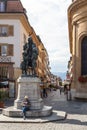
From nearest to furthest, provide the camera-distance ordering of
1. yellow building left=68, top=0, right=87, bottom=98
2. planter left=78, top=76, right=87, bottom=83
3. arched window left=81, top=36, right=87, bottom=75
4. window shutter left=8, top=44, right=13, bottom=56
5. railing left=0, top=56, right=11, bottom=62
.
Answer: planter left=78, top=76, right=87, bottom=83
yellow building left=68, top=0, right=87, bottom=98
arched window left=81, top=36, right=87, bottom=75
railing left=0, top=56, right=11, bottom=62
window shutter left=8, top=44, right=13, bottom=56

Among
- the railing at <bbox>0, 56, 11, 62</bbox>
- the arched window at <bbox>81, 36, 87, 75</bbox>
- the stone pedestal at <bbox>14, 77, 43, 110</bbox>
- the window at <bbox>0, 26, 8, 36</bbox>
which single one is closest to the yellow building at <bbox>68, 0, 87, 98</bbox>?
the arched window at <bbox>81, 36, 87, 75</bbox>

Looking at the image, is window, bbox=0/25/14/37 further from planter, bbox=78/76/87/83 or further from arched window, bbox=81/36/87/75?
planter, bbox=78/76/87/83

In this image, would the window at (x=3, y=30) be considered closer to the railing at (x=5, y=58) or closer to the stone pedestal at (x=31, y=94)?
the railing at (x=5, y=58)

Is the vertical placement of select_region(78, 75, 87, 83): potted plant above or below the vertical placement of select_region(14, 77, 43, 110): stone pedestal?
above

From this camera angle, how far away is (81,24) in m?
40.8

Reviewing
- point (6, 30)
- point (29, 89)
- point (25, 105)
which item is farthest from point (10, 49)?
point (25, 105)

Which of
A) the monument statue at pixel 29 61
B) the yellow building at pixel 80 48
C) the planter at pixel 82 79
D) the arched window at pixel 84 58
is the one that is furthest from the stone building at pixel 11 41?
the monument statue at pixel 29 61

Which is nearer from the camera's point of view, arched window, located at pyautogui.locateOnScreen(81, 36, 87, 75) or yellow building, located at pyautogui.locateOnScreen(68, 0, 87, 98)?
yellow building, located at pyautogui.locateOnScreen(68, 0, 87, 98)

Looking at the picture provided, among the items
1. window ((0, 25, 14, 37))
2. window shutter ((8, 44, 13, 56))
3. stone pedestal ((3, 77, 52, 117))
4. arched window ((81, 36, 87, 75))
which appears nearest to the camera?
stone pedestal ((3, 77, 52, 117))

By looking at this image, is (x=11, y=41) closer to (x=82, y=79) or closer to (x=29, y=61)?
(x=82, y=79)

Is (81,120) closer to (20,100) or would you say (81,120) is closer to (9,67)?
(20,100)

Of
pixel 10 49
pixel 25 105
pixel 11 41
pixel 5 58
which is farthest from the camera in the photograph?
pixel 11 41

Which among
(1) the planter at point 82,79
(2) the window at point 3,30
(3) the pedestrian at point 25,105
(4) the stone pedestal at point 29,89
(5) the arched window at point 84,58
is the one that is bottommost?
(3) the pedestrian at point 25,105

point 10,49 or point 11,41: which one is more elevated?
point 11,41
